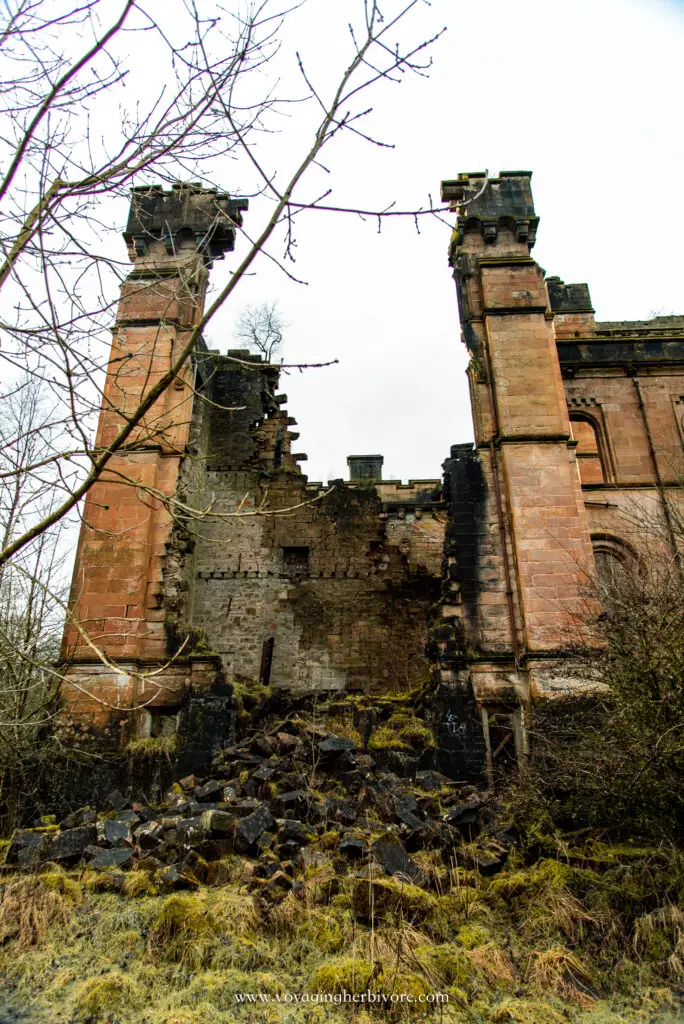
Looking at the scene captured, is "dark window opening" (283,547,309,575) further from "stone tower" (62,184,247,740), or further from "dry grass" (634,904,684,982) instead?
"dry grass" (634,904,684,982)

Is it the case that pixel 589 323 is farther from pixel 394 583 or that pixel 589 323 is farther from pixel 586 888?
pixel 586 888

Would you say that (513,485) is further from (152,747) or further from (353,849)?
(152,747)

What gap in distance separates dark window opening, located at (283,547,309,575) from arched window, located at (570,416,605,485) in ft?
20.9

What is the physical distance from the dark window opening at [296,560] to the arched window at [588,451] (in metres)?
6.37

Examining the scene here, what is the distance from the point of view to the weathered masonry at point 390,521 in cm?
917

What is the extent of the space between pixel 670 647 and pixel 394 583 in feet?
28.6

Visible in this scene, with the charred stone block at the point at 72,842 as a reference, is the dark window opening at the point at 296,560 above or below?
above

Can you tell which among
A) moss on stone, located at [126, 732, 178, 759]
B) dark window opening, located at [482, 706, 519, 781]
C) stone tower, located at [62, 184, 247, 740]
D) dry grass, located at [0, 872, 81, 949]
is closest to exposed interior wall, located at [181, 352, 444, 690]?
stone tower, located at [62, 184, 247, 740]

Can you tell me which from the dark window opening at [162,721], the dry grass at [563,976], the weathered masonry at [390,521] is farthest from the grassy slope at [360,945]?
the dark window opening at [162,721]

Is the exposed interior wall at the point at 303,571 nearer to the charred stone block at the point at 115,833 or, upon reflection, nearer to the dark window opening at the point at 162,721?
the dark window opening at the point at 162,721

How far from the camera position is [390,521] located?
15.3m

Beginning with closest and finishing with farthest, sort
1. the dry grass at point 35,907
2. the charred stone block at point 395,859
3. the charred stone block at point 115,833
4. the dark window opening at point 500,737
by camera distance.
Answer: the dry grass at point 35,907, the charred stone block at point 395,859, the charred stone block at point 115,833, the dark window opening at point 500,737

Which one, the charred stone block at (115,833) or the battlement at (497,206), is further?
the battlement at (497,206)

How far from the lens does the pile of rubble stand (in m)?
6.00
